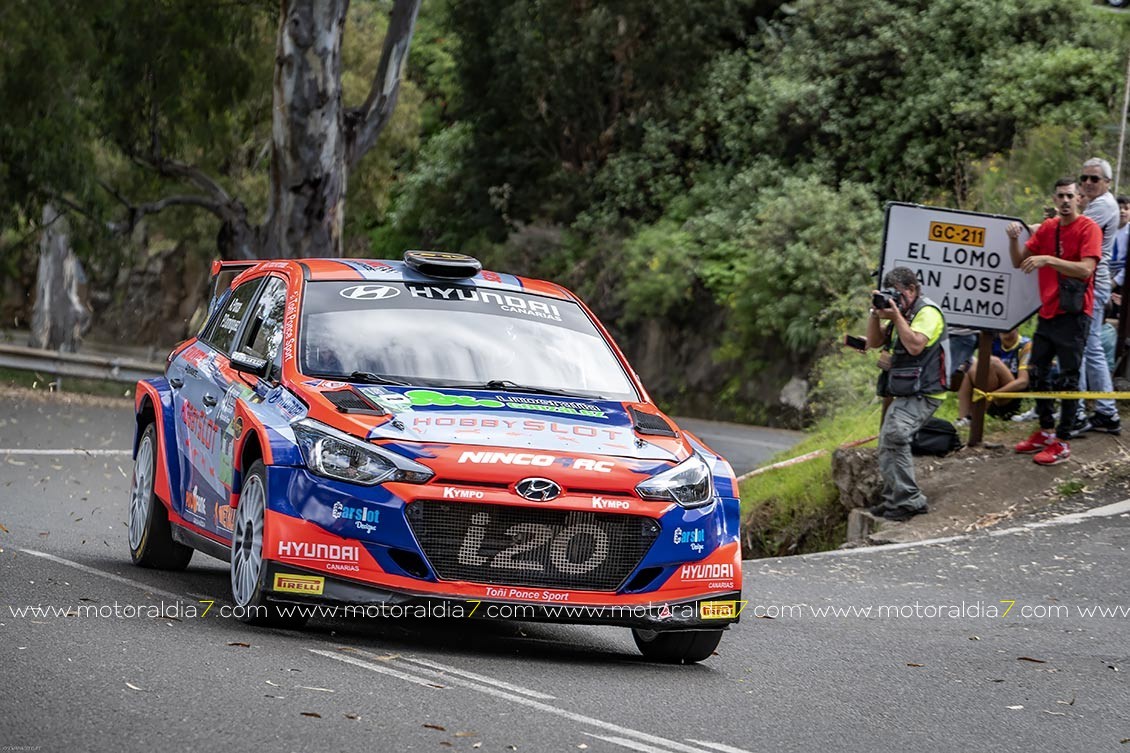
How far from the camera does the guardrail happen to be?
103ft

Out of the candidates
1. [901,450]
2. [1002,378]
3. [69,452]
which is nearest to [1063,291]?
[901,450]

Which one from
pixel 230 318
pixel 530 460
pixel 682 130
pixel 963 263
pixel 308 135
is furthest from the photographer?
pixel 682 130

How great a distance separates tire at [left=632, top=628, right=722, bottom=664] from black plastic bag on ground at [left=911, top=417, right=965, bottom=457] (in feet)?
23.2

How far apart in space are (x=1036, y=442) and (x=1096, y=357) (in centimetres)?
83

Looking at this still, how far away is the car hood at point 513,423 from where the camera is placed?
24.3 ft

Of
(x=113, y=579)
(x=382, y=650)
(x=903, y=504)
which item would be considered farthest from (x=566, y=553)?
(x=903, y=504)

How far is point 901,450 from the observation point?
13.3 meters

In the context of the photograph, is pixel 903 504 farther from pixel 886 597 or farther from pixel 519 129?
pixel 519 129

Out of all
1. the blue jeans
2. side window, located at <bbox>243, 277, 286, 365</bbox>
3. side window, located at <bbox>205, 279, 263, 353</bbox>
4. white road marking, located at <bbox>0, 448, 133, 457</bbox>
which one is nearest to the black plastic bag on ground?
the blue jeans

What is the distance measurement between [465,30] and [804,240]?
14.8 metres

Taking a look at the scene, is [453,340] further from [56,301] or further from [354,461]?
[56,301]

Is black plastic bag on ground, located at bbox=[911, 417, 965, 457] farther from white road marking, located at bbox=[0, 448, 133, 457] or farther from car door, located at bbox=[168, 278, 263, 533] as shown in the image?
white road marking, located at bbox=[0, 448, 133, 457]

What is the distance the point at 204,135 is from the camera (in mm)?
32062

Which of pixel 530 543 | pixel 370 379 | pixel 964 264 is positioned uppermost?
pixel 964 264
